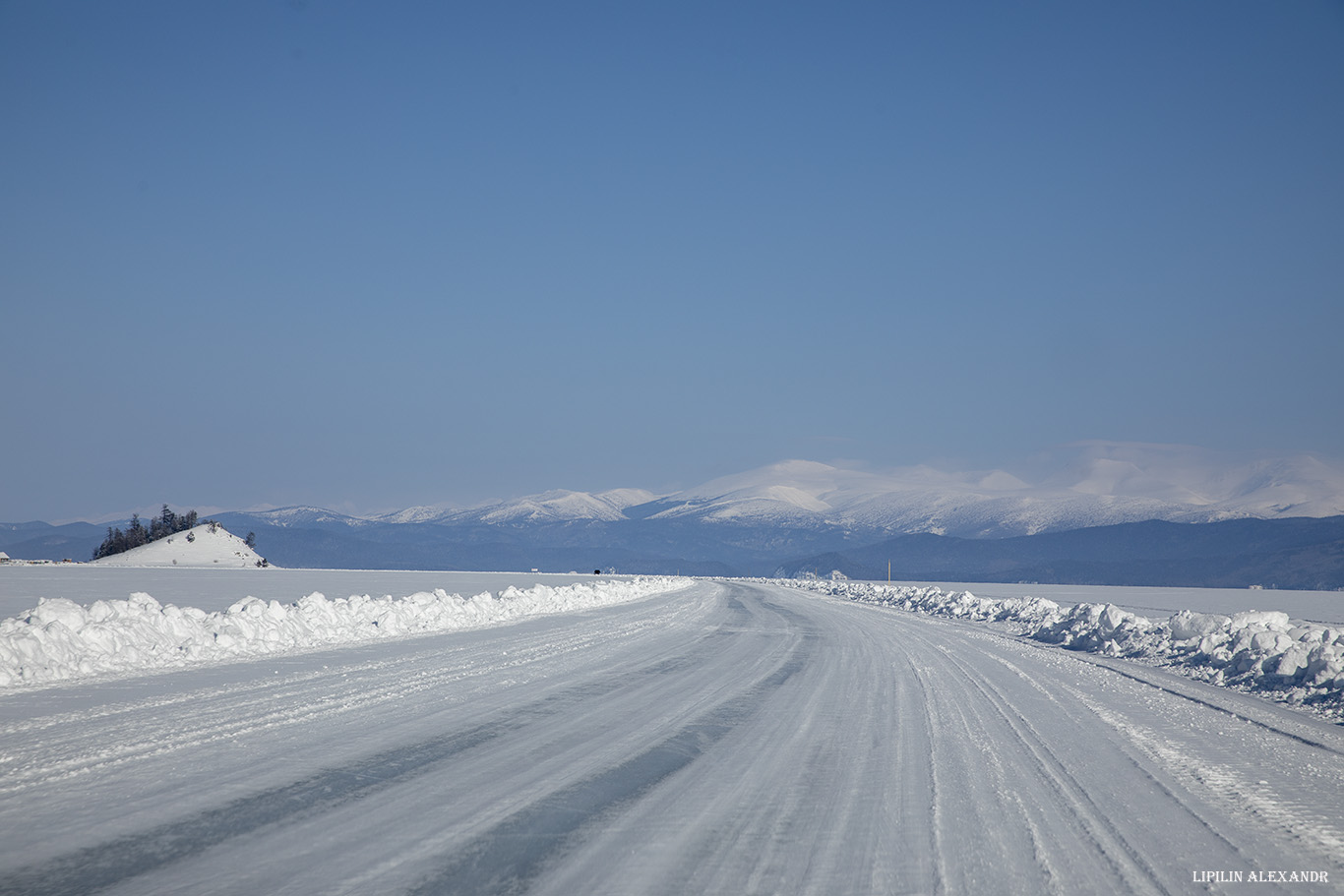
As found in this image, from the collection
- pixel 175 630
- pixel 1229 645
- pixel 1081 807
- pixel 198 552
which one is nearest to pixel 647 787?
pixel 1081 807

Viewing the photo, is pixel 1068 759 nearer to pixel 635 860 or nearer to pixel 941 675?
pixel 635 860

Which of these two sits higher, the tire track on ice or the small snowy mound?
the tire track on ice

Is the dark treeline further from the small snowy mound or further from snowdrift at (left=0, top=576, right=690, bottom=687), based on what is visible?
snowdrift at (left=0, top=576, right=690, bottom=687)

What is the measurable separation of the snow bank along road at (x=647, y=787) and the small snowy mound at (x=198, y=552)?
254 ft

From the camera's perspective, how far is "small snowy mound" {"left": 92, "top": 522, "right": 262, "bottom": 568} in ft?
252

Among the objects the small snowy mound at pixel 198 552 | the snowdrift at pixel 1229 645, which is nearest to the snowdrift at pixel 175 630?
the snowdrift at pixel 1229 645

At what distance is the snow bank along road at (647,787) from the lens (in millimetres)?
4062

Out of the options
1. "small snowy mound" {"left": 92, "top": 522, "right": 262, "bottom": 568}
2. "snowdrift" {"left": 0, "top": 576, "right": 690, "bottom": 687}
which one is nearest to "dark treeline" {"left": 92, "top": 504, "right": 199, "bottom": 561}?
"small snowy mound" {"left": 92, "top": 522, "right": 262, "bottom": 568}

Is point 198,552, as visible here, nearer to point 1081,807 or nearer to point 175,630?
point 175,630

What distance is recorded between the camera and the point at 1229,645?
44.3ft

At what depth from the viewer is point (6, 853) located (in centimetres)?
405

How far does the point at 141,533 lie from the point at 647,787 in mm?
105000

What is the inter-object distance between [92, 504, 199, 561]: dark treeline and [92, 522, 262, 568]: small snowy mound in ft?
21.3

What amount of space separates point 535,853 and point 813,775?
242 centimetres
